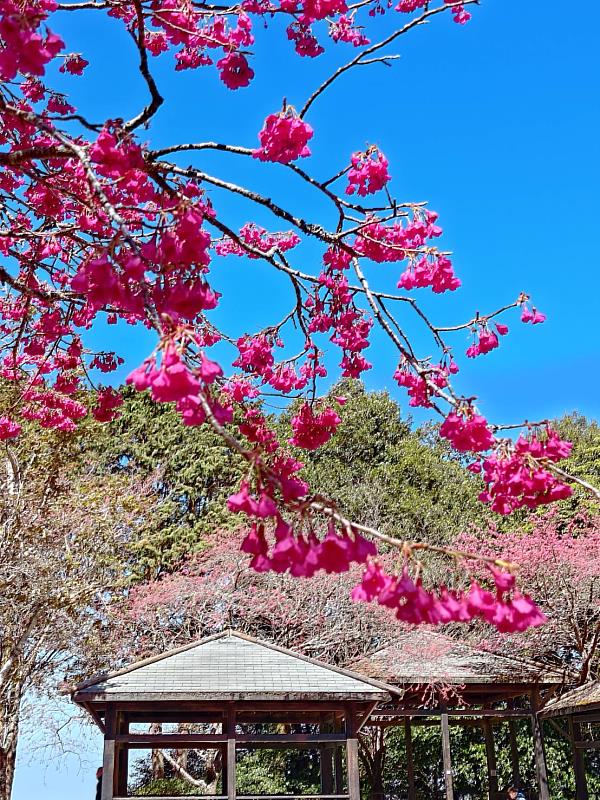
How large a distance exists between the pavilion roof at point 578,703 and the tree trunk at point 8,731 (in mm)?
9195

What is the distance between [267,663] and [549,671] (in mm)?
6047

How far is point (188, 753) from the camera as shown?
815 inches

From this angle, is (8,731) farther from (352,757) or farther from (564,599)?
(564,599)

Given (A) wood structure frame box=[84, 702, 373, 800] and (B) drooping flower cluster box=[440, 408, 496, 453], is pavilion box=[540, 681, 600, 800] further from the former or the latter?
(B) drooping flower cluster box=[440, 408, 496, 453]

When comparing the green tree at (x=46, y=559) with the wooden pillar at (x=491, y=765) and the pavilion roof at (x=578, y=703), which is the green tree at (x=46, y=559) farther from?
the pavilion roof at (x=578, y=703)

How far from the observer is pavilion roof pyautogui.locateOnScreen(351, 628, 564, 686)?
1354 cm

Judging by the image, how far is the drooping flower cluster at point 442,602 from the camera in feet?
7.63

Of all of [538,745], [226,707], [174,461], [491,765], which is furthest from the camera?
[174,461]

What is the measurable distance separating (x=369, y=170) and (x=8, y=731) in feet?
45.0

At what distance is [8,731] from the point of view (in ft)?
47.4

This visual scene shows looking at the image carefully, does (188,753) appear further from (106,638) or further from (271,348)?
(271,348)

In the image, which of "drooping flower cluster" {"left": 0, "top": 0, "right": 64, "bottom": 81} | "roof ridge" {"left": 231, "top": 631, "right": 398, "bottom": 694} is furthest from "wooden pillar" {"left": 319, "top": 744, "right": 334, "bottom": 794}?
"drooping flower cluster" {"left": 0, "top": 0, "right": 64, "bottom": 81}

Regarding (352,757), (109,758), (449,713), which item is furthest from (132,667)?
(449,713)

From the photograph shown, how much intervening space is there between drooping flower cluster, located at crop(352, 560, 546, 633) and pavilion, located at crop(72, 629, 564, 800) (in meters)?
8.04
